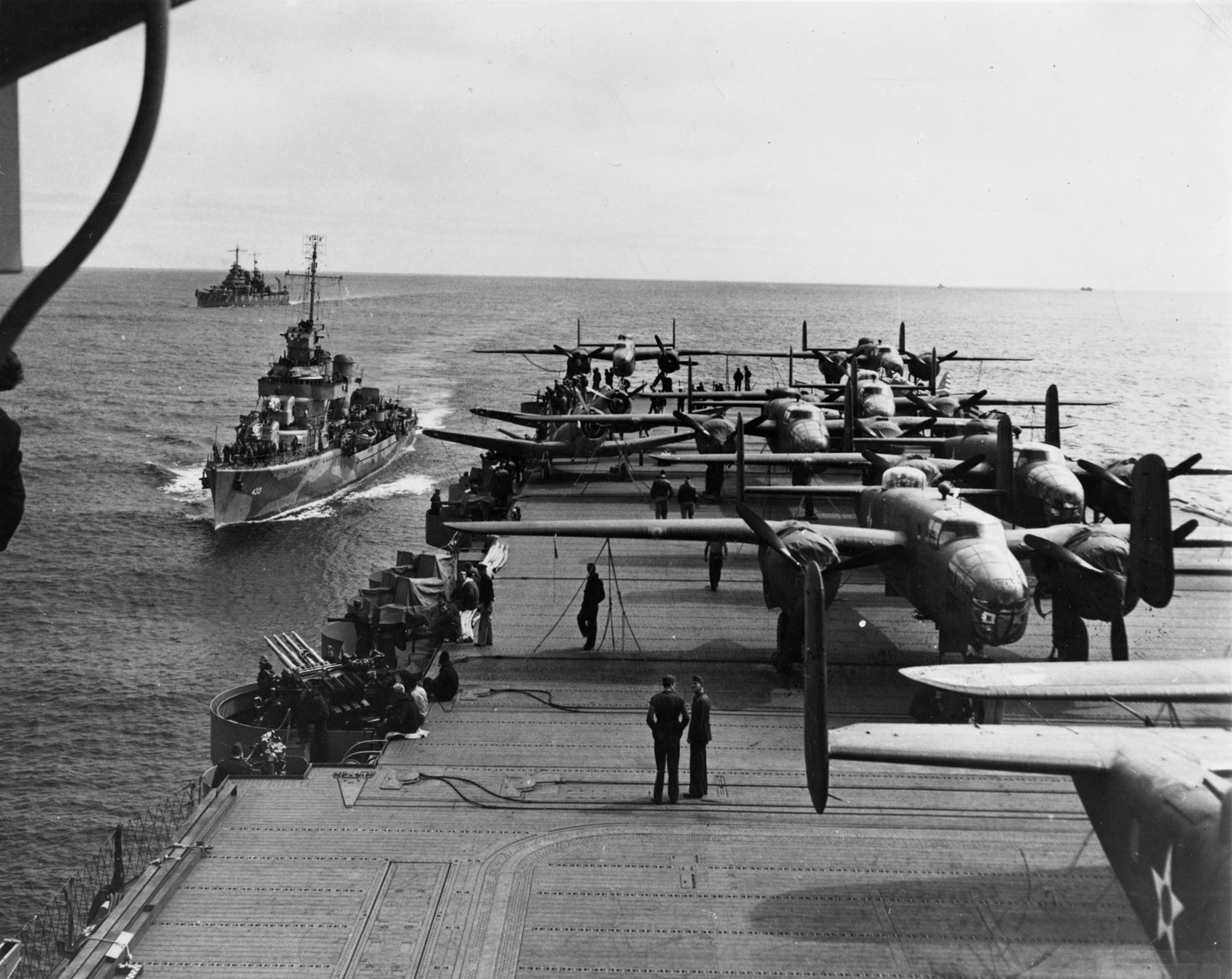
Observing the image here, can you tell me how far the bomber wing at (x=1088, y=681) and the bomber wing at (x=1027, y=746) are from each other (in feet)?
3.45

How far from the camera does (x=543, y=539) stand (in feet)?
123

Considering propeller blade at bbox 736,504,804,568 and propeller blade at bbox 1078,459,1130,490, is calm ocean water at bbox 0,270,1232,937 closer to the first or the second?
propeller blade at bbox 1078,459,1130,490

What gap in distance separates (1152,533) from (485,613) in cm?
1443

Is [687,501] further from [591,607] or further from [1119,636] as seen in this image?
[1119,636]

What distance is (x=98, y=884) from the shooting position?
76.1 ft

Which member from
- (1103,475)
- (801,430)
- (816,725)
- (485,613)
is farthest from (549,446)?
(816,725)

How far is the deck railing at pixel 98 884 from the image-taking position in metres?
15.5

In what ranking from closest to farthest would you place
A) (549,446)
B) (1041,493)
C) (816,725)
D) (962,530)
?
(816,725) < (962,530) < (1041,493) < (549,446)

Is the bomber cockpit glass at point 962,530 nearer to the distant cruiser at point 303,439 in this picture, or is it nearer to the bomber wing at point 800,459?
→ the bomber wing at point 800,459

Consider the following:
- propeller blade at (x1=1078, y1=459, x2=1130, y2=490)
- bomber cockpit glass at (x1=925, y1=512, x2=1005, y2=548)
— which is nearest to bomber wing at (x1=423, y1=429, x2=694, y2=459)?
propeller blade at (x1=1078, y1=459, x2=1130, y2=490)

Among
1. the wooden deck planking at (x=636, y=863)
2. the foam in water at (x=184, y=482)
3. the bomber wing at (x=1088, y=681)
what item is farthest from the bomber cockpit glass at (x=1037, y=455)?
the foam in water at (x=184, y=482)

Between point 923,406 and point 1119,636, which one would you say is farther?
point 923,406

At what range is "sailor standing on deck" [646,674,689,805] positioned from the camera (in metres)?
16.3

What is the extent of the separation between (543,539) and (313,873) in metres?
23.4
